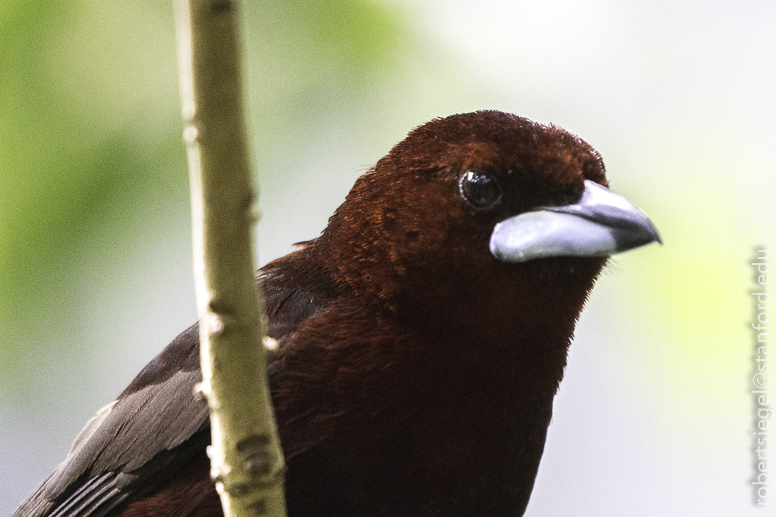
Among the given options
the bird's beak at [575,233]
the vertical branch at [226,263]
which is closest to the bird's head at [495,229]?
the bird's beak at [575,233]

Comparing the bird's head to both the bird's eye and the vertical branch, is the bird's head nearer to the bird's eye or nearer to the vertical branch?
the bird's eye

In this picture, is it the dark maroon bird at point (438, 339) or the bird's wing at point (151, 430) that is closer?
the dark maroon bird at point (438, 339)

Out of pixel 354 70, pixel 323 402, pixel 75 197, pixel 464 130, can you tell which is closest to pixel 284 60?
pixel 354 70

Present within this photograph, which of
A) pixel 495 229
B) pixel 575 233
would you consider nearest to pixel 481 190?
pixel 495 229

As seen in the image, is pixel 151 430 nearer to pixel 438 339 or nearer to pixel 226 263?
pixel 438 339

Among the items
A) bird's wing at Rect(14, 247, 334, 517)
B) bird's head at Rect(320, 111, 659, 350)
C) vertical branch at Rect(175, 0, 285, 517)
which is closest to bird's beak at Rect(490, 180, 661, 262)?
bird's head at Rect(320, 111, 659, 350)

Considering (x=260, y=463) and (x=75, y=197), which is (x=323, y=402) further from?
(x=75, y=197)

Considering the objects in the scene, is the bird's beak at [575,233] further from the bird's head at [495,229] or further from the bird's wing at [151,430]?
the bird's wing at [151,430]
